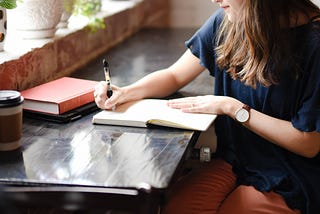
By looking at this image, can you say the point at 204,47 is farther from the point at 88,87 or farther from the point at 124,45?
the point at 124,45

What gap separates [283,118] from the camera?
1618 mm

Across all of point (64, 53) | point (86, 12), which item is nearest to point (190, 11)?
point (86, 12)

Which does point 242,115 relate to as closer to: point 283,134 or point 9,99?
point 283,134

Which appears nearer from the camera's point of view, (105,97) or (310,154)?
(310,154)

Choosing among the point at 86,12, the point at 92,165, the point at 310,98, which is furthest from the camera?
the point at 86,12

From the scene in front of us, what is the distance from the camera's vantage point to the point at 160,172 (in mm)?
1222

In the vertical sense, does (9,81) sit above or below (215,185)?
above

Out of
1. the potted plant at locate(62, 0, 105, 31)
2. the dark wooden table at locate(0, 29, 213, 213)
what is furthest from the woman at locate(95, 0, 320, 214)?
Answer: the potted plant at locate(62, 0, 105, 31)

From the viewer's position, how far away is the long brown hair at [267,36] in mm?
1531

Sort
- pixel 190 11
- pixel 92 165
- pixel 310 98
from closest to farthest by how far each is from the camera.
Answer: pixel 92 165
pixel 310 98
pixel 190 11

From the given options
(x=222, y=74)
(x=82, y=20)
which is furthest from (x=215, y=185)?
(x=82, y=20)

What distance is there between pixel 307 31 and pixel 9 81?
0.91m

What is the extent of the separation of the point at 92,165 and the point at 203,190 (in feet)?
1.53

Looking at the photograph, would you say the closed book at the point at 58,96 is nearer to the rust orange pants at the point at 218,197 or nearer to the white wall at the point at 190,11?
the rust orange pants at the point at 218,197
